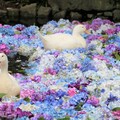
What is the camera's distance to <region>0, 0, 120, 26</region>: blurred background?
13.2m

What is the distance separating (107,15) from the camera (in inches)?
522

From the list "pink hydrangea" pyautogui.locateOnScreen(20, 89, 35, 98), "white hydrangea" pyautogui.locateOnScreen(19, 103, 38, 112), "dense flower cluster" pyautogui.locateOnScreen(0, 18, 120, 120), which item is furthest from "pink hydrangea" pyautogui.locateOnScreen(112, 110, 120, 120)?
"pink hydrangea" pyautogui.locateOnScreen(20, 89, 35, 98)

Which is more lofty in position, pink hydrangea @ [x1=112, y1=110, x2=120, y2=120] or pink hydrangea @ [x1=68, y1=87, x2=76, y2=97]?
pink hydrangea @ [x1=68, y1=87, x2=76, y2=97]

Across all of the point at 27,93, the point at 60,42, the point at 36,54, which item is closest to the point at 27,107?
the point at 27,93

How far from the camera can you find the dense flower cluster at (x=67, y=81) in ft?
15.6

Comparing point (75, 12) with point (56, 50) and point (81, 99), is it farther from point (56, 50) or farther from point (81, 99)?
point (81, 99)

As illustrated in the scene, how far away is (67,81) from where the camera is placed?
5781 millimetres

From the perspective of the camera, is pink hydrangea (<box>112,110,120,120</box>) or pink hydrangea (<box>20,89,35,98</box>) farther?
pink hydrangea (<box>20,89,35,98</box>)

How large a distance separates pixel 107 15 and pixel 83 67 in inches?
282

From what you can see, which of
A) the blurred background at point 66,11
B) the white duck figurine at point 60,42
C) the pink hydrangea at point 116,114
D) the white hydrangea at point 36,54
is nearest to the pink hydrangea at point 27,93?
the pink hydrangea at point 116,114

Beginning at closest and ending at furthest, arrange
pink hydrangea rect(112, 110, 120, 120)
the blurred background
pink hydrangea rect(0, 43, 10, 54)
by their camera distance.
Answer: pink hydrangea rect(112, 110, 120, 120) < pink hydrangea rect(0, 43, 10, 54) < the blurred background

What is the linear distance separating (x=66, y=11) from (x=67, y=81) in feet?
25.8

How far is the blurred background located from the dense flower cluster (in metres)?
4.73

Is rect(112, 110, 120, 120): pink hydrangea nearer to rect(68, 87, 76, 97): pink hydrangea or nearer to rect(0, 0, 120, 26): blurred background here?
rect(68, 87, 76, 97): pink hydrangea
